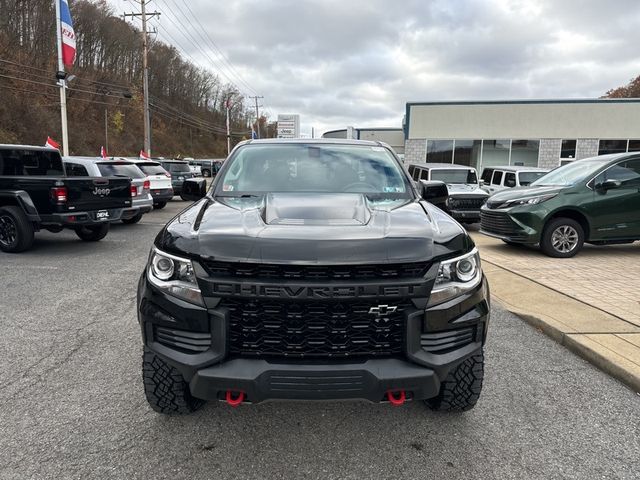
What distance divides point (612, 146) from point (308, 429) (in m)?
27.8

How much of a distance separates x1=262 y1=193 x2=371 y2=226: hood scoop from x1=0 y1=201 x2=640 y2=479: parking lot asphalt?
3.67 feet

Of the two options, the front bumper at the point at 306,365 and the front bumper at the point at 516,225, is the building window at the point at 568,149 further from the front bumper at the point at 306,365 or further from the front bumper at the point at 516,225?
the front bumper at the point at 306,365

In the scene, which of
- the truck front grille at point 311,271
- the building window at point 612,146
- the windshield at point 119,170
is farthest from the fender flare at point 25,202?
the building window at point 612,146

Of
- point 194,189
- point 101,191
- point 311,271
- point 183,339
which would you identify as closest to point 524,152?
point 101,191

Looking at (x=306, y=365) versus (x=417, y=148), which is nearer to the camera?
(x=306, y=365)

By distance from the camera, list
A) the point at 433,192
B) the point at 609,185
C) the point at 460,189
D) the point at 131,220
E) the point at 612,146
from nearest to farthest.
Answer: the point at 433,192, the point at 609,185, the point at 460,189, the point at 131,220, the point at 612,146

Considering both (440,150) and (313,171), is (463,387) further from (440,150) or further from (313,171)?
(440,150)

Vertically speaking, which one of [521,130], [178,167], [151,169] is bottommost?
[151,169]

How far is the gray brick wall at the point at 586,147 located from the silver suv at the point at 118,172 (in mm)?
22544

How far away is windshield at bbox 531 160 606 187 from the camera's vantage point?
26.6 feet

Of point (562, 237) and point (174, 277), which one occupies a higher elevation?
point (174, 277)

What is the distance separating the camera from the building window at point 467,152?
2547cm

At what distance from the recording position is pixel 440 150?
25.9m

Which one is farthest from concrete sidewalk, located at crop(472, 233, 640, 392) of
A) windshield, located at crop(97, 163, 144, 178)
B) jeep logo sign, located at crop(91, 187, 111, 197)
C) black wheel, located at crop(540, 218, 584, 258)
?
windshield, located at crop(97, 163, 144, 178)
